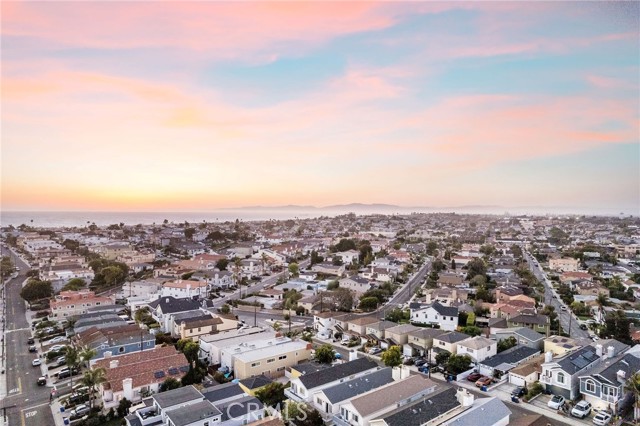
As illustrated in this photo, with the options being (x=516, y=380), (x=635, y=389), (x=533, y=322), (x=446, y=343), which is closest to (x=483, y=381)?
(x=516, y=380)

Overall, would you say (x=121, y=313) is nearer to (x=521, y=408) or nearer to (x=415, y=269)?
(x=521, y=408)

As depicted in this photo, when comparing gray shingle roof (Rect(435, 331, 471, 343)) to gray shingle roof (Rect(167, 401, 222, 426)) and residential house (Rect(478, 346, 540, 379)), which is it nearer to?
residential house (Rect(478, 346, 540, 379))

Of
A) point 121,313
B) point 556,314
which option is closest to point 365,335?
point 556,314

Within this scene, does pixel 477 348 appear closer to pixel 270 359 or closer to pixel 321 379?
pixel 321 379

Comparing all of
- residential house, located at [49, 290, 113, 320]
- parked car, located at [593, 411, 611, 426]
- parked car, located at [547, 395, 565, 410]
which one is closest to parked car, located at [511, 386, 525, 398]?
parked car, located at [547, 395, 565, 410]

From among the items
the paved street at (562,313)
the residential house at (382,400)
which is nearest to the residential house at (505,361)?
the residential house at (382,400)
